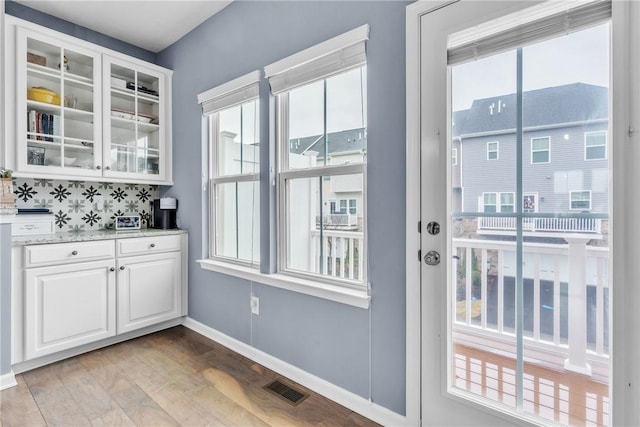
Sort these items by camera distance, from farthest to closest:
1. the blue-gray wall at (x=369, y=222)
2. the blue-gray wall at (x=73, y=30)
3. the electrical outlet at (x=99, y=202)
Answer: the electrical outlet at (x=99, y=202), the blue-gray wall at (x=73, y=30), the blue-gray wall at (x=369, y=222)

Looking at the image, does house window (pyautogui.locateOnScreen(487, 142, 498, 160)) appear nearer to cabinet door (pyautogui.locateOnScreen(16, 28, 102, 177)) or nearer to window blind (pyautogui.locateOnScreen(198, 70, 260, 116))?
window blind (pyautogui.locateOnScreen(198, 70, 260, 116))

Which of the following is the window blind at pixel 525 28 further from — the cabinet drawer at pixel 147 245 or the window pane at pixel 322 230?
the cabinet drawer at pixel 147 245

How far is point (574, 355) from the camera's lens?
1214 mm

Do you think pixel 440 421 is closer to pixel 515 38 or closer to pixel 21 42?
pixel 515 38

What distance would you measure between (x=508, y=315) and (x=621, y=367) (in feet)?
1.20

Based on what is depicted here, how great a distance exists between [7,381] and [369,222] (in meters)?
2.45

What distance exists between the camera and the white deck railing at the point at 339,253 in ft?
6.41

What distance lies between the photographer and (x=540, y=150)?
4.16 feet

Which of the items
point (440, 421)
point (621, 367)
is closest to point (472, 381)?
point (440, 421)

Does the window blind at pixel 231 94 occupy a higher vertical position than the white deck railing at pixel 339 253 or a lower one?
higher

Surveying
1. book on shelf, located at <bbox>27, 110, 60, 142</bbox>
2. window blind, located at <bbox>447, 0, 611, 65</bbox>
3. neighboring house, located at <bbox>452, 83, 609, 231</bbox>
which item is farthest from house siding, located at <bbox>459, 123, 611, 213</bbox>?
book on shelf, located at <bbox>27, 110, 60, 142</bbox>

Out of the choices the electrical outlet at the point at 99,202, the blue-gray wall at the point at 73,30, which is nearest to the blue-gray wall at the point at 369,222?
the blue-gray wall at the point at 73,30

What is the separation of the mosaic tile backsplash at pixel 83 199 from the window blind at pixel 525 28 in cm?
310

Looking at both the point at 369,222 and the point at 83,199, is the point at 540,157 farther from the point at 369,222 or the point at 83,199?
the point at 83,199
